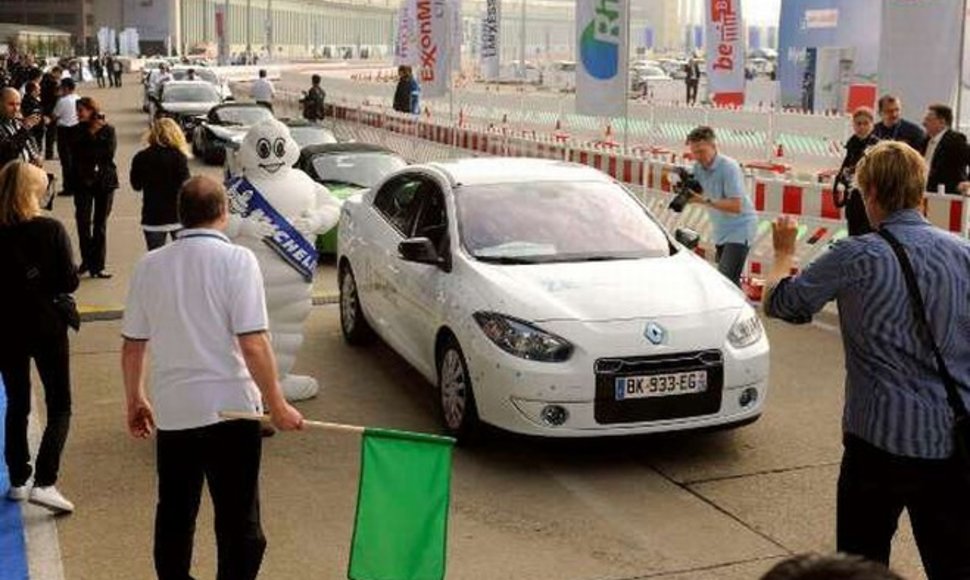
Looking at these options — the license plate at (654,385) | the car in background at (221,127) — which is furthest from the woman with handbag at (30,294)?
the car in background at (221,127)

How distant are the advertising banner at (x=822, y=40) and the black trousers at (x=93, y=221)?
2477cm

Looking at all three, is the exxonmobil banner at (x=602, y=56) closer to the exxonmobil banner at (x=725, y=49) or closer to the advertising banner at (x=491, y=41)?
the exxonmobil banner at (x=725, y=49)

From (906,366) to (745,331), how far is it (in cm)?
303

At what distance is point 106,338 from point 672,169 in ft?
22.5

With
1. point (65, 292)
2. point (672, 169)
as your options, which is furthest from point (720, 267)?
Result: point (65, 292)

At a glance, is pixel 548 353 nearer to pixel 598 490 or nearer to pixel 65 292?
pixel 598 490

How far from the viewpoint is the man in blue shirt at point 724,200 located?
919cm

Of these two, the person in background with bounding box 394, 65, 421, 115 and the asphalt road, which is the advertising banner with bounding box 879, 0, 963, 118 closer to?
the asphalt road

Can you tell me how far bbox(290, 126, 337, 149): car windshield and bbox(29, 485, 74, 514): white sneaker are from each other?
12.9 m

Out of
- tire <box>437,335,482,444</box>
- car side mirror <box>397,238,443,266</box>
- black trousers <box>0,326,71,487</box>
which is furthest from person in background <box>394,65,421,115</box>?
black trousers <box>0,326,71,487</box>

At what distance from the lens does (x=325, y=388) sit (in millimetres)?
8406

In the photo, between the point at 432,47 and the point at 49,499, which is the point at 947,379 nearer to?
the point at 49,499

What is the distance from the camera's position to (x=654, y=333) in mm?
6426

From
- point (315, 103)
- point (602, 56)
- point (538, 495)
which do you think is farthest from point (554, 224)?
point (315, 103)
